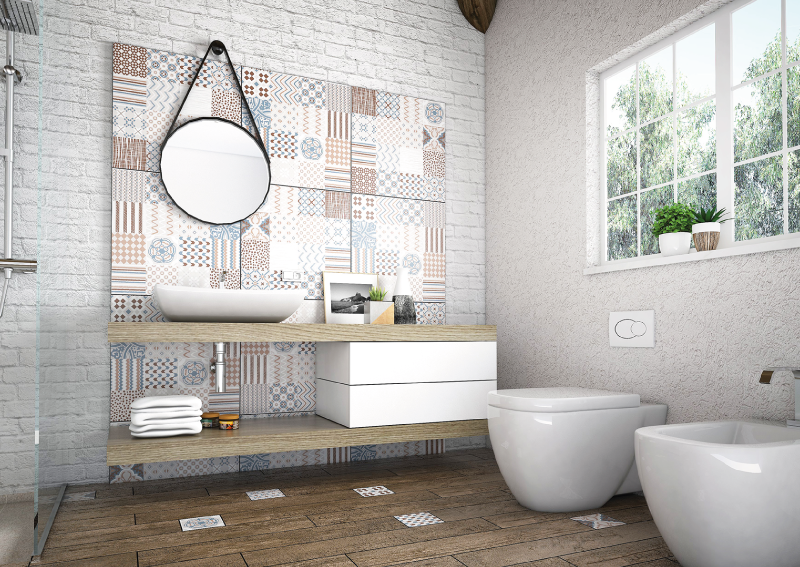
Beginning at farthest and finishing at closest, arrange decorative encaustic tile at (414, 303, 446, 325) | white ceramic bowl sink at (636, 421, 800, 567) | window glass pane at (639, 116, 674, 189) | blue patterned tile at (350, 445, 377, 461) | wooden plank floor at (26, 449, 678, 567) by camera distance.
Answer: decorative encaustic tile at (414, 303, 446, 325) < blue patterned tile at (350, 445, 377, 461) < window glass pane at (639, 116, 674, 189) < wooden plank floor at (26, 449, 678, 567) < white ceramic bowl sink at (636, 421, 800, 567)

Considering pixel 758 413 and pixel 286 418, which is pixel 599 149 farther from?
pixel 286 418

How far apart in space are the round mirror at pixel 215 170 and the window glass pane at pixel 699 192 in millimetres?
1944

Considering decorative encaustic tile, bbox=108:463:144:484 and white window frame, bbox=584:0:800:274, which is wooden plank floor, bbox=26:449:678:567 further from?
white window frame, bbox=584:0:800:274

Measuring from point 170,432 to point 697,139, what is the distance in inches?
98.1

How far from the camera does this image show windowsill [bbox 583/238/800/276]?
1.97 meters

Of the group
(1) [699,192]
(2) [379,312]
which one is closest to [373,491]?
(2) [379,312]

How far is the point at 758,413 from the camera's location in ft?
6.63

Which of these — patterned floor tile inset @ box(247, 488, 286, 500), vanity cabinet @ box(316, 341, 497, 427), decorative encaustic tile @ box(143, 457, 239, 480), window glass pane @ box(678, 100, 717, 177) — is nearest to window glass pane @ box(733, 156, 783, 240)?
window glass pane @ box(678, 100, 717, 177)

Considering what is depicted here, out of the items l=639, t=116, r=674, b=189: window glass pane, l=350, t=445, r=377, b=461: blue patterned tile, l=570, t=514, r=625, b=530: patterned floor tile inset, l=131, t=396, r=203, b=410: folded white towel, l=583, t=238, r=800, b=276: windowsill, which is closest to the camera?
l=583, t=238, r=800, b=276: windowsill

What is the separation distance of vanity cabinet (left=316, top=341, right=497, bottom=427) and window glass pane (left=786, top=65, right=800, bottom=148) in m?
1.52

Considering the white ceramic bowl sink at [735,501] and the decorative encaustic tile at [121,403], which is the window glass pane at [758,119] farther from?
the decorative encaustic tile at [121,403]

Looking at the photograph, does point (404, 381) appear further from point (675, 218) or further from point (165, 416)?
point (675, 218)

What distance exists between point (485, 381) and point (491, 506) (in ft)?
2.40

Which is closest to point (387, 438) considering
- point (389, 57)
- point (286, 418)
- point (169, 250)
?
point (286, 418)
